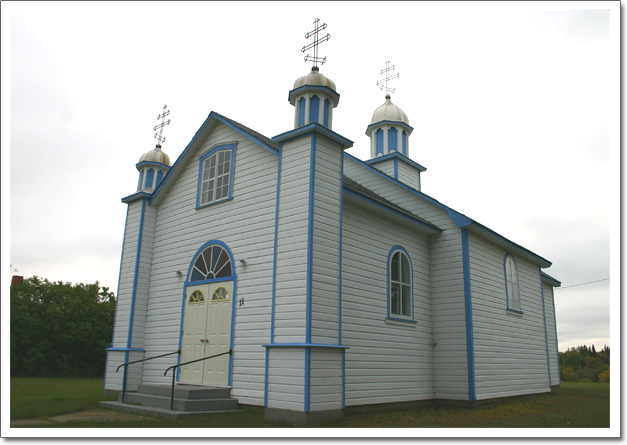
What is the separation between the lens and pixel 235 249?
11500mm

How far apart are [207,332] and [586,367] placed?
1206 inches

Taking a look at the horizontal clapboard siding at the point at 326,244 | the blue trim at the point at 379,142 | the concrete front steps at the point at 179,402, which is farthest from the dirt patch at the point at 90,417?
the blue trim at the point at 379,142

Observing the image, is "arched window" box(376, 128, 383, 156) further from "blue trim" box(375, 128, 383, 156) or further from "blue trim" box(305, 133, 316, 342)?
"blue trim" box(305, 133, 316, 342)

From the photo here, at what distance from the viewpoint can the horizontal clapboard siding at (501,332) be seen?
1329 centimetres

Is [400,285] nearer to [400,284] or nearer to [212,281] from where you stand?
[400,284]

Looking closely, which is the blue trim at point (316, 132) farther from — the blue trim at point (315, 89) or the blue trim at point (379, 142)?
the blue trim at point (379, 142)

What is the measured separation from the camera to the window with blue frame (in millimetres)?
12430

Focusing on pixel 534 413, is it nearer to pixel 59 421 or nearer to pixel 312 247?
pixel 312 247

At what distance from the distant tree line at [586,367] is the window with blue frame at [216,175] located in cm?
2160

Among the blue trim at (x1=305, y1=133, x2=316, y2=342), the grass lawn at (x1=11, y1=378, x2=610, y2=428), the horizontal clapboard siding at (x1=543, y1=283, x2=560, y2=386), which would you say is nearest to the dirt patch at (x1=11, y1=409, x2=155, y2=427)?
the grass lawn at (x1=11, y1=378, x2=610, y2=428)

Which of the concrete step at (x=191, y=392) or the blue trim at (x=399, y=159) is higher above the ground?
the blue trim at (x=399, y=159)

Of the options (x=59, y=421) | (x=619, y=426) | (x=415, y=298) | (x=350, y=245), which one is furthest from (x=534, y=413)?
(x=59, y=421)

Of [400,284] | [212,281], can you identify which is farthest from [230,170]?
[400,284]

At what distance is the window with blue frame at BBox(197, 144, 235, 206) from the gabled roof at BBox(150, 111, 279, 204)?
1.60 feet
